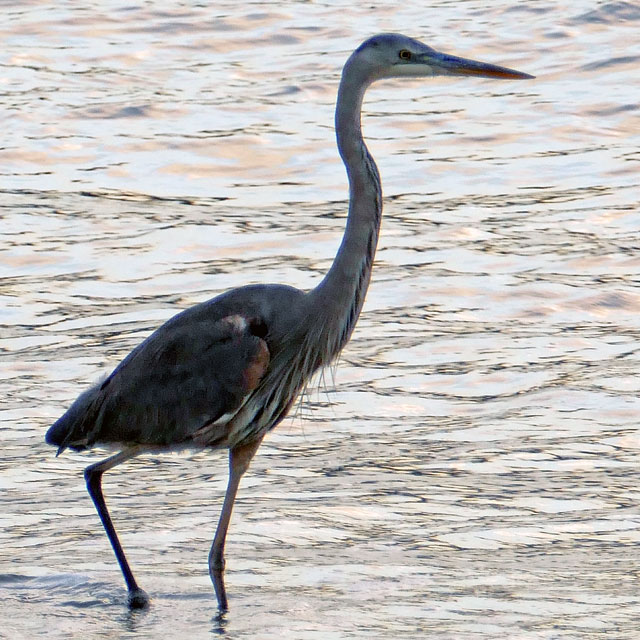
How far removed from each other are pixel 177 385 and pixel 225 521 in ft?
1.90

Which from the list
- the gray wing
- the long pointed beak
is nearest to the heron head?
the long pointed beak

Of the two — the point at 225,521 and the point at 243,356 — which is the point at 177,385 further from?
the point at 225,521

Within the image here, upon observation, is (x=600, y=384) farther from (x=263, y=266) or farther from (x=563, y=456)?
(x=263, y=266)

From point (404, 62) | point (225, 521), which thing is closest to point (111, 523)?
point (225, 521)

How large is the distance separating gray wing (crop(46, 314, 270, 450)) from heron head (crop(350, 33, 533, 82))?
3.50ft

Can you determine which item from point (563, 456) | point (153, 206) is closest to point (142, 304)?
point (153, 206)

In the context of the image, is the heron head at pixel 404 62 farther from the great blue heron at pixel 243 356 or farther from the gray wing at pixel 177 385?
the gray wing at pixel 177 385

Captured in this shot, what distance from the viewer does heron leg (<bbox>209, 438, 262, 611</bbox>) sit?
5914 millimetres

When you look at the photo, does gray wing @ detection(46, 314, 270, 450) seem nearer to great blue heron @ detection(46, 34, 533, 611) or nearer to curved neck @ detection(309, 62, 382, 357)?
great blue heron @ detection(46, 34, 533, 611)

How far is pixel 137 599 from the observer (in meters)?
5.85

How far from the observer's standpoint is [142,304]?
9938mm

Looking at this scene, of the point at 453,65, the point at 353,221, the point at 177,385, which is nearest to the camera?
the point at 353,221

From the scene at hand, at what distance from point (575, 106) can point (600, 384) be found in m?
7.03

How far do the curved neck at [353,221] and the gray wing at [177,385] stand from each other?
314 mm
